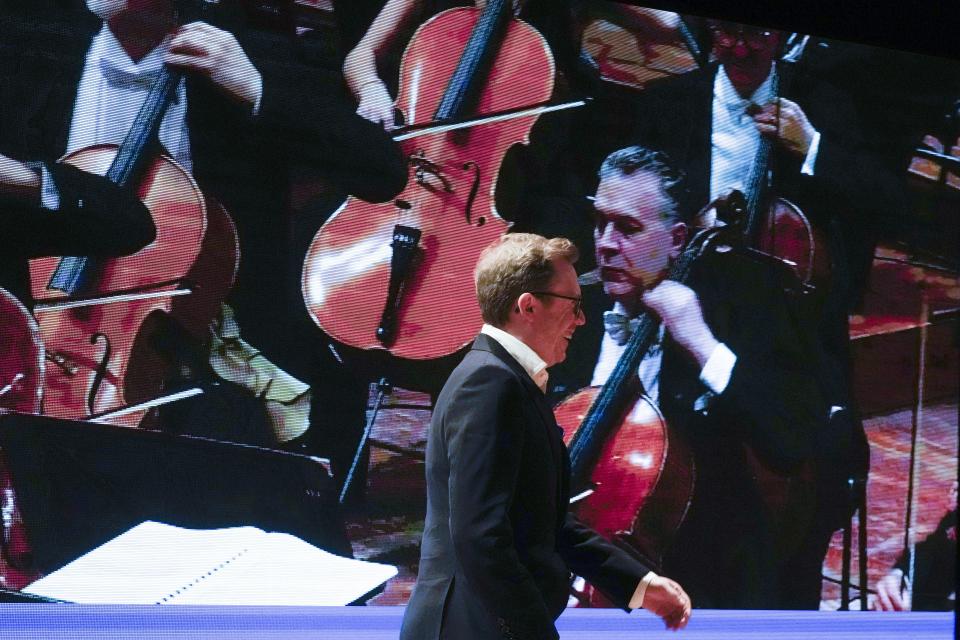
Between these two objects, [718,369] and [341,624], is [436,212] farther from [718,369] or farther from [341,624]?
[341,624]

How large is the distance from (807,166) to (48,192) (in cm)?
245

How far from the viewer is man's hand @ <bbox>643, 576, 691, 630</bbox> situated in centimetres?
153

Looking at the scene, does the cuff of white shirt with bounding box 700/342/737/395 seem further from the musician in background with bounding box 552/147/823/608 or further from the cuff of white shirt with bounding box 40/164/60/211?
the cuff of white shirt with bounding box 40/164/60/211

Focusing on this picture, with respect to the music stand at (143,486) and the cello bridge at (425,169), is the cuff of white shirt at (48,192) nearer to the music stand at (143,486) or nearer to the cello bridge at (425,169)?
the music stand at (143,486)

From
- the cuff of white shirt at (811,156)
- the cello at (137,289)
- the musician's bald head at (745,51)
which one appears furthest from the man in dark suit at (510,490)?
the cuff of white shirt at (811,156)

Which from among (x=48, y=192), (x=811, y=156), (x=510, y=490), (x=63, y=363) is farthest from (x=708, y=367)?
(x=510, y=490)

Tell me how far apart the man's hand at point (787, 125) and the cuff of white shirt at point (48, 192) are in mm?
2257

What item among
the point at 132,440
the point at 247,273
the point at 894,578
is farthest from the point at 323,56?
the point at 894,578

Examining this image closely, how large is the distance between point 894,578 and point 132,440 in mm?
2568

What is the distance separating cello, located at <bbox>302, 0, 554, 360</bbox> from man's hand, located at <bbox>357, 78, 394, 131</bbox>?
53mm

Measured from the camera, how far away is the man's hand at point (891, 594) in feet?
12.2

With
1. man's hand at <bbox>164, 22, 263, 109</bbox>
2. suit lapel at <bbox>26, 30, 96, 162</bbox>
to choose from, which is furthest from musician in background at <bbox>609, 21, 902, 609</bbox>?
suit lapel at <bbox>26, 30, 96, 162</bbox>

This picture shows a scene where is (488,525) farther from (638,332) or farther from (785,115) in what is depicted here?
(785,115)

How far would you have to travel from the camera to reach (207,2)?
121 inches
